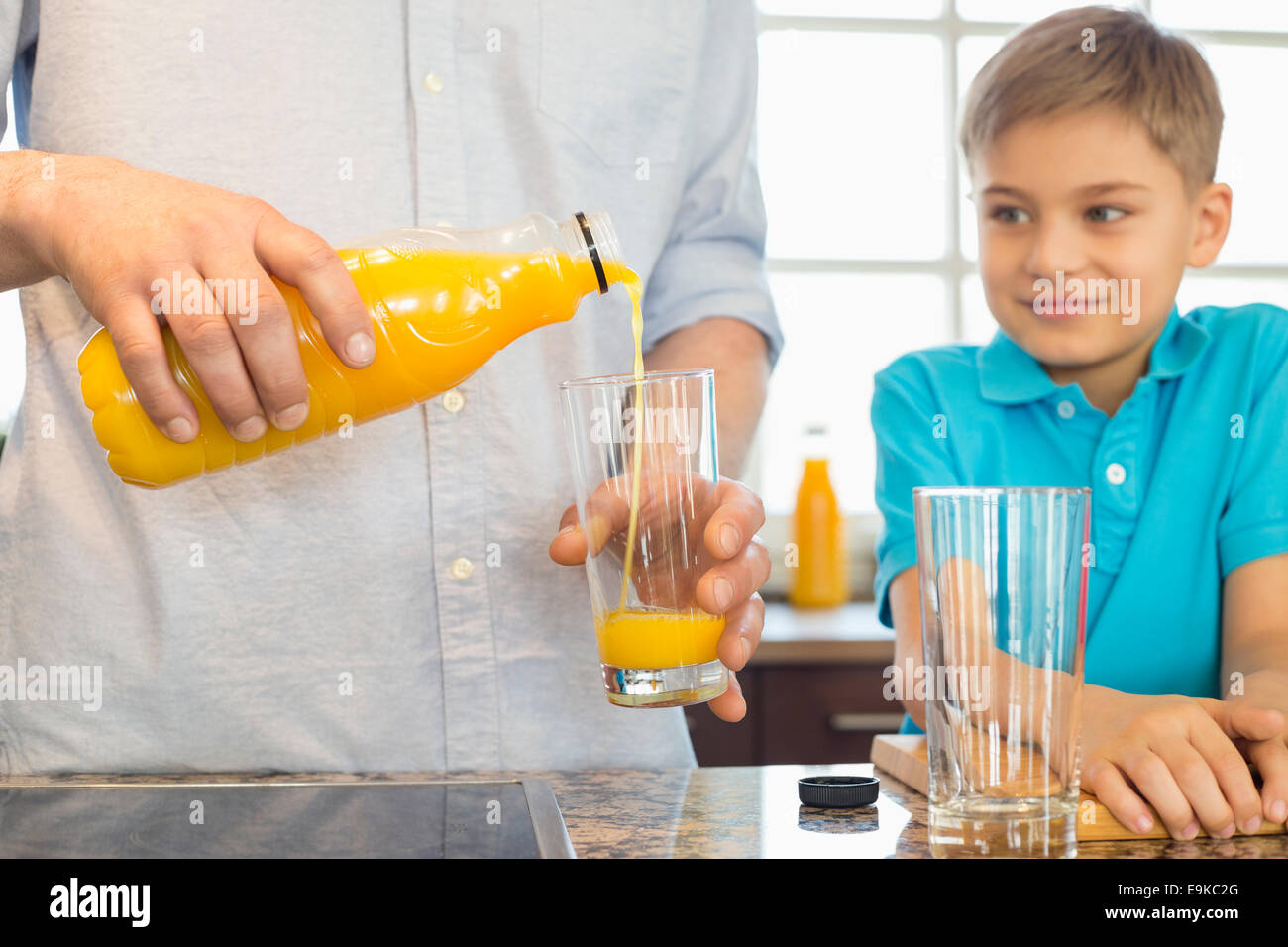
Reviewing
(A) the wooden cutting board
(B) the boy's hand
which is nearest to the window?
(A) the wooden cutting board

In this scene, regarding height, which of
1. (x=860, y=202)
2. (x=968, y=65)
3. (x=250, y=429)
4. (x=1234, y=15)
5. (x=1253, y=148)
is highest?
(x=1234, y=15)

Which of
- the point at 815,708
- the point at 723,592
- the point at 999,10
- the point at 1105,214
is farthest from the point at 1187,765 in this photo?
the point at 999,10

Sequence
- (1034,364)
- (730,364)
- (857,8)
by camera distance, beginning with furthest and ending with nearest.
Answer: (857,8) < (1034,364) < (730,364)

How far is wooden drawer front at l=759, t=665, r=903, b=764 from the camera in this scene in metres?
2.02

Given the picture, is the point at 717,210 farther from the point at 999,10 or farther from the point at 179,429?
the point at 999,10

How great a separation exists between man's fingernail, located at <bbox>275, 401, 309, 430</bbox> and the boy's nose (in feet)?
2.62

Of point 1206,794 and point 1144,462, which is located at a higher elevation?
point 1144,462

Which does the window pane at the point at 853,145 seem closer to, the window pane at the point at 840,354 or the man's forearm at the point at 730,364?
the window pane at the point at 840,354

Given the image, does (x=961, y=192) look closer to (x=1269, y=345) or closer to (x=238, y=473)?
(x=1269, y=345)

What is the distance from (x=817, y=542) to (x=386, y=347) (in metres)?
1.83

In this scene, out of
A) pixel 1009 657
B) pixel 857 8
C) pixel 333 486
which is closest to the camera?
pixel 1009 657

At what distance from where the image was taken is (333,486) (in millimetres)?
1016

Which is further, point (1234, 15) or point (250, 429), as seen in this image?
point (1234, 15)

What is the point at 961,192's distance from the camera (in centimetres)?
284
